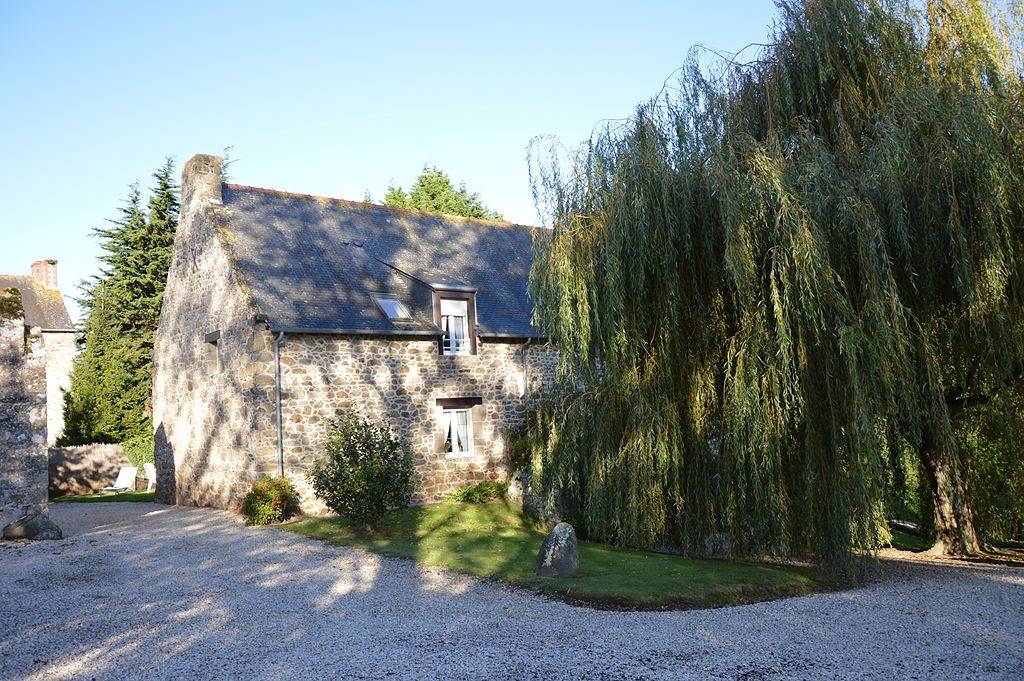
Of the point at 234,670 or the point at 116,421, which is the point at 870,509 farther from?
the point at 116,421

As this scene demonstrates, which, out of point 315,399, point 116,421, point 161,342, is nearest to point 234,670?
point 315,399

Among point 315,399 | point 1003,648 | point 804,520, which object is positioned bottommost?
point 1003,648


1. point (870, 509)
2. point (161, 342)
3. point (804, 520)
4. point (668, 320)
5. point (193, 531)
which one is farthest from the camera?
point (161, 342)

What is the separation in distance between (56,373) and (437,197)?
1577 cm

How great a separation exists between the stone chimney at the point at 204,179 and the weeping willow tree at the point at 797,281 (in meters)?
8.87

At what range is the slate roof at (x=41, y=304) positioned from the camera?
28500 mm

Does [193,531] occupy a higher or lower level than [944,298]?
lower

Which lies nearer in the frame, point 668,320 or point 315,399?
point 668,320

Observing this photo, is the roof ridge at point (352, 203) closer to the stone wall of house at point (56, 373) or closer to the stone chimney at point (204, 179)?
the stone chimney at point (204, 179)

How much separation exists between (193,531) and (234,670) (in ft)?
25.9

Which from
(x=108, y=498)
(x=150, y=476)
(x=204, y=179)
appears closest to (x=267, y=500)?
(x=204, y=179)

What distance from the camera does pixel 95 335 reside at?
85.3 ft

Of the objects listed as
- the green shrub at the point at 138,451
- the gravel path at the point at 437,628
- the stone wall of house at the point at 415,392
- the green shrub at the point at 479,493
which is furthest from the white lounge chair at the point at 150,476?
the gravel path at the point at 437,628

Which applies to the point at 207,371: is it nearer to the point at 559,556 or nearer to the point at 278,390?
the point at 278,390
